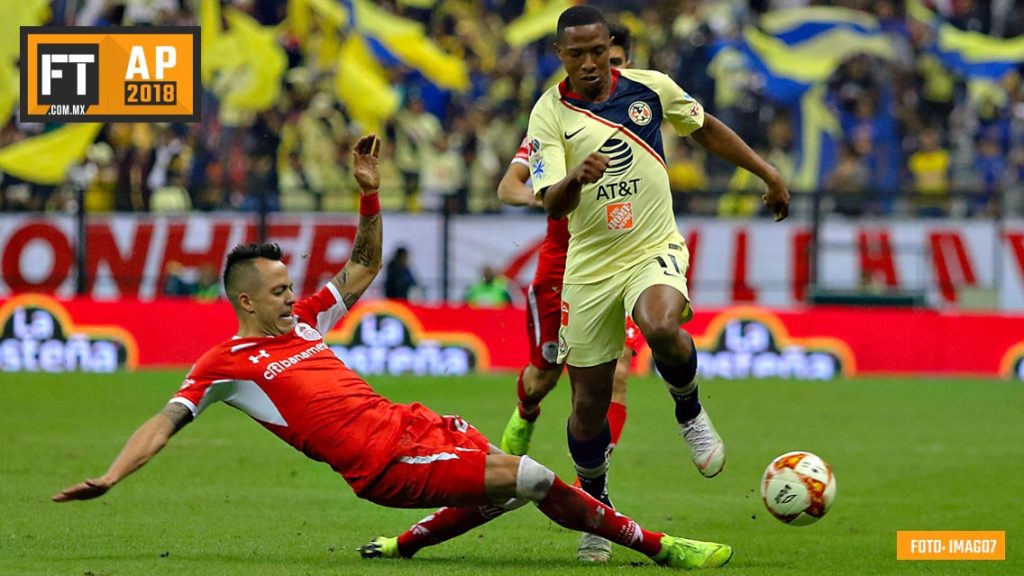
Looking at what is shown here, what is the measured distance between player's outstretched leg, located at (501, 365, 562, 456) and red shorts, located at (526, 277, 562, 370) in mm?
54

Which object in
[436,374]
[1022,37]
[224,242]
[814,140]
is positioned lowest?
[436,374]

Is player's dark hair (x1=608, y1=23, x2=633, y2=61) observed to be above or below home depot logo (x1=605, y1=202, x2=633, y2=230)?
above

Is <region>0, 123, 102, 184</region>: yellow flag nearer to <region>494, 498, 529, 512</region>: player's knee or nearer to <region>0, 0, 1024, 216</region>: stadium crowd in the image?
<region>0, 0, 1024, 216</region>: stadium crowd

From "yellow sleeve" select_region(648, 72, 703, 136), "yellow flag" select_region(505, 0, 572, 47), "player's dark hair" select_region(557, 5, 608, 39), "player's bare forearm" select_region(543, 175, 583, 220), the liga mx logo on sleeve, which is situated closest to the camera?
"player's bare forearm" select_region(543, 175, 583, 220)

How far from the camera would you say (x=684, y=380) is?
875 centimetres

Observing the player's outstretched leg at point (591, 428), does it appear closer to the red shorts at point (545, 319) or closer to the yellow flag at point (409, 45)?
the red shorts at point (545, 319)

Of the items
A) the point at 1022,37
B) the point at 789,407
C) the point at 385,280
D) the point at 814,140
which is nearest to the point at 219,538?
the point at 789,407

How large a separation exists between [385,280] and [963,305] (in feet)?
24.9

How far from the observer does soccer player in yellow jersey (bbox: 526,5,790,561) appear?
337 inches

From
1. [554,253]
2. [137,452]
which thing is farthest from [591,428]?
[137,452]

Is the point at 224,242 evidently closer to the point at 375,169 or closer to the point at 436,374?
the point at 436,374

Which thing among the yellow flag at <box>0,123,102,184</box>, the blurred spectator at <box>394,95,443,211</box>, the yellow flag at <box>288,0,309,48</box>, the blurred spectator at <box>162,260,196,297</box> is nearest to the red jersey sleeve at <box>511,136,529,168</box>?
the blurred spectator at <box>394,95,443,211</box>

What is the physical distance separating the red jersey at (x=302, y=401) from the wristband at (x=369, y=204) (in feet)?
3.06

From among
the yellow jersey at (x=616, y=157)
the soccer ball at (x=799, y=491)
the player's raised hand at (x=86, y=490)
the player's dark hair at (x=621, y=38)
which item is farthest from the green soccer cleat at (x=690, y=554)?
the player's dark hair at (x=621, y=38)
